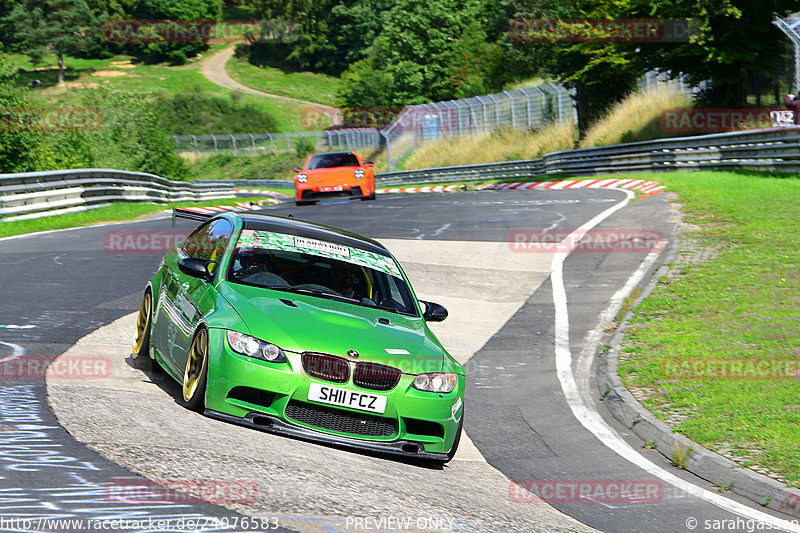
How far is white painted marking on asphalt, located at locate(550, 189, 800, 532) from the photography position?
630 cm

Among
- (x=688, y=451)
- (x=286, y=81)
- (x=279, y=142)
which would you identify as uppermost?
(x=286, y=81)

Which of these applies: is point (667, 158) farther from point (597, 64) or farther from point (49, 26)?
point (49, 26)

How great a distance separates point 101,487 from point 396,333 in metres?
2.86

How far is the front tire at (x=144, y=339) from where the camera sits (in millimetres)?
8367

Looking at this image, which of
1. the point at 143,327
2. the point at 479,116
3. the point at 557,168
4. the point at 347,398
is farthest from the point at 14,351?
the point at 479,116

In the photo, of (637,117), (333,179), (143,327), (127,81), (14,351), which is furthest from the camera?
(127,81)

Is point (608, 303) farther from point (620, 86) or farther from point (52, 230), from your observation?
point (620, 86)

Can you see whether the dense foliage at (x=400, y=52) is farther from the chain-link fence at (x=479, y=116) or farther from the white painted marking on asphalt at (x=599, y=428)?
the white painted marking on asphalt at (x=599, y=428)

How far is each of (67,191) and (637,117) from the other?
81.1 feet

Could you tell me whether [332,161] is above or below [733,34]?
below

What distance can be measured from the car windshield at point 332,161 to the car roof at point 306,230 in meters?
20.0

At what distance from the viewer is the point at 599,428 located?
842 cm

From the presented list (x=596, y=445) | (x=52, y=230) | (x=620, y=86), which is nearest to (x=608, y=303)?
(x=596, y=445)

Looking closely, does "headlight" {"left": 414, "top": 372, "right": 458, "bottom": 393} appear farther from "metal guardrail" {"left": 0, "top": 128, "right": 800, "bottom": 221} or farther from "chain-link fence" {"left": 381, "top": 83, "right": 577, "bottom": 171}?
"chain-link fence" {"left": 381, "top": 83, "right": 577, "bottom": 171}
